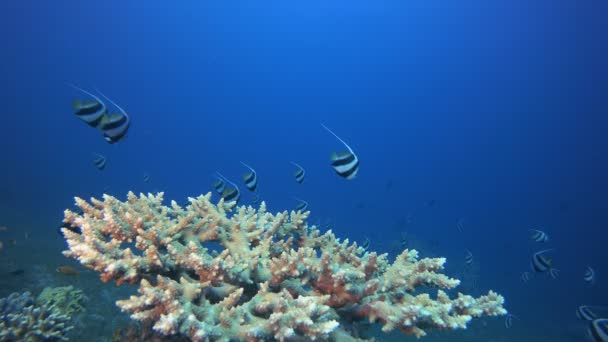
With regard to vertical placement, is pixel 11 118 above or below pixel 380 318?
above

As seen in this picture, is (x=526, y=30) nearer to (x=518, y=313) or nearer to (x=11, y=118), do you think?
(x=518, y=313)

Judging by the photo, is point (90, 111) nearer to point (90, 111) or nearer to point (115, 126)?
point (90, 111)

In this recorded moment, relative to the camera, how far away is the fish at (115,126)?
4.35m

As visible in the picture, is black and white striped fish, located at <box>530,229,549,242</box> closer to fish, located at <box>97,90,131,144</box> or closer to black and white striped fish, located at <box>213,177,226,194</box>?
black and white striped fish, located at <box>213,177,226,194</box>

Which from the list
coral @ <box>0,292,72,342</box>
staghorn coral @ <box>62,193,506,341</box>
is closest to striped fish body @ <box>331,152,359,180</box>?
staghorn coral @ <box>62,193,506,341</box>

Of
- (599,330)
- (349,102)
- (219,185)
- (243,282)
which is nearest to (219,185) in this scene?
(219,185)

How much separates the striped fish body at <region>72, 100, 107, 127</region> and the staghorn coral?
5.17 feet

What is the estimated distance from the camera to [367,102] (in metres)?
130

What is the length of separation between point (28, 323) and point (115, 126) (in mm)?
2531

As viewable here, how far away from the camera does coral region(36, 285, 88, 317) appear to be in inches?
237

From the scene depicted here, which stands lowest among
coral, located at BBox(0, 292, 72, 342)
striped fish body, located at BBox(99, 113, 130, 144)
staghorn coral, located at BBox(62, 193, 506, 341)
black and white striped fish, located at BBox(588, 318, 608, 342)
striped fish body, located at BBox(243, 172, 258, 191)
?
coral, located at BBox(0, 292, 72, 342)

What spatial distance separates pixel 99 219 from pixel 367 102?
433 feet

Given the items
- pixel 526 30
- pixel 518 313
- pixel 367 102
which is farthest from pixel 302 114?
pixel 518 313

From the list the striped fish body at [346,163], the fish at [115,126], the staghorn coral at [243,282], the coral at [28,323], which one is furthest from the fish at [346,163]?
the coral at [28,323]
